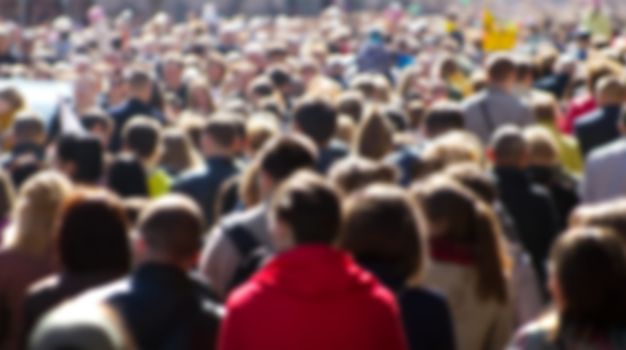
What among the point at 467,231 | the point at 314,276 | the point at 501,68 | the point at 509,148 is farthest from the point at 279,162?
the point at 501,68

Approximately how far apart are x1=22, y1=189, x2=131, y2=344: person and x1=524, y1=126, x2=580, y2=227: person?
3.83 metres

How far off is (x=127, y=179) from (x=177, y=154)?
71cm

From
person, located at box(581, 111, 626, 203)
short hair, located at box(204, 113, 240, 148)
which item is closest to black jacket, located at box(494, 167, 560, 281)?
person, located at box(581, 111, 626, 203)

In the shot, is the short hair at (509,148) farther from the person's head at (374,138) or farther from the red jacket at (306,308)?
the red jacket at (306,308)

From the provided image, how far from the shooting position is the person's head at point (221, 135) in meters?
9.42

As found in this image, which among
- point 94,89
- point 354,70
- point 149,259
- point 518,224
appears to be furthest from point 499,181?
point 354,70

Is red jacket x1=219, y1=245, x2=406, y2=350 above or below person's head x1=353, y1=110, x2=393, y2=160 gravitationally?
below

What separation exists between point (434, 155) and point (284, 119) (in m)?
4.37

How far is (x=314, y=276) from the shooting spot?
5.38 meters

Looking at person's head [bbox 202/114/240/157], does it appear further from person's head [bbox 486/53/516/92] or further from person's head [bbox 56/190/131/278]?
person's head [bbox 56/190/131/278]

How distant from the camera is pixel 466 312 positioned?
6559 millimetres

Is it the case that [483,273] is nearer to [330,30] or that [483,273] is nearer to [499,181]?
[499,181]

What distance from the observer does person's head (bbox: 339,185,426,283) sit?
18.9 ft

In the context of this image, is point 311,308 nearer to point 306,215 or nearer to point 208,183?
point 306,215
